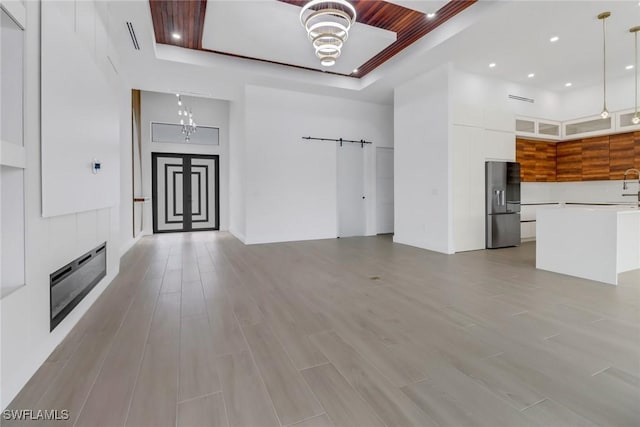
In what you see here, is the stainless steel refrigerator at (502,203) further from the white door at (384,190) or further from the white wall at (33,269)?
the white wall at (33,269)

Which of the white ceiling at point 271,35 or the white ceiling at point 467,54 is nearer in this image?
the white ceiling at point 467,54

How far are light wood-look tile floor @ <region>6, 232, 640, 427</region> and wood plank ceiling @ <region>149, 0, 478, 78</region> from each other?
12.3 feet

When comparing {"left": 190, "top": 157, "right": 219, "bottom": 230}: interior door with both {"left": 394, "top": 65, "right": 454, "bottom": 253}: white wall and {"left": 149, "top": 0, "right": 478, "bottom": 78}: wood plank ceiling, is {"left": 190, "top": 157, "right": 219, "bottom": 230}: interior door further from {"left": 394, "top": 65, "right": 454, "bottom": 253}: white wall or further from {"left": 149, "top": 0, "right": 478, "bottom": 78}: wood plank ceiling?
{"left": 394, "top": 65, "right": 454, "bottom": 253}: white wall

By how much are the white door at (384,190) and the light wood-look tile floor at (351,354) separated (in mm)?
4363

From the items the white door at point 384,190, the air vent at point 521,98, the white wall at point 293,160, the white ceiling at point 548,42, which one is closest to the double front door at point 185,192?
the white wall at point 293,160

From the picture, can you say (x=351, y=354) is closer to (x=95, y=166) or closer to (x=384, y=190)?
(x=95, y=166)

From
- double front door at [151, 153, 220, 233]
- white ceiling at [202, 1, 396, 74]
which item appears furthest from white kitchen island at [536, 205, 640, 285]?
double front door at [151, 153, 220, 233]

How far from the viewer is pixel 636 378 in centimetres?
166

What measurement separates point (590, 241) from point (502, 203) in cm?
228

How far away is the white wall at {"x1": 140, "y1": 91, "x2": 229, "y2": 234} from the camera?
27.3ft

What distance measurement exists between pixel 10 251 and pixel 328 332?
6.78ft

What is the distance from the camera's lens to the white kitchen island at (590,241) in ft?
11.4

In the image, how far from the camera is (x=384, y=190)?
318 inches

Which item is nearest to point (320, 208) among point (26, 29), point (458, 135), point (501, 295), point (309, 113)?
point (309, 113)
